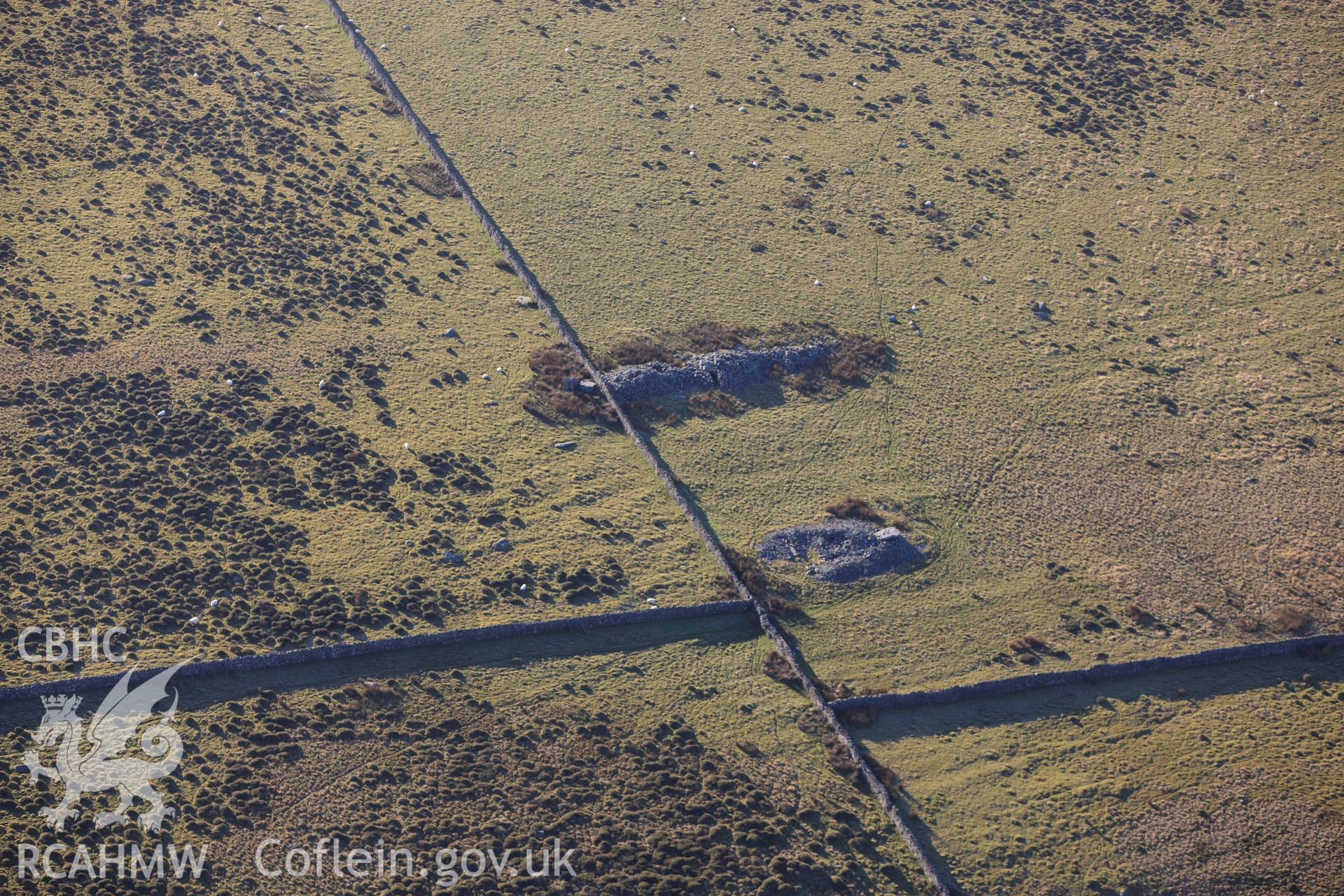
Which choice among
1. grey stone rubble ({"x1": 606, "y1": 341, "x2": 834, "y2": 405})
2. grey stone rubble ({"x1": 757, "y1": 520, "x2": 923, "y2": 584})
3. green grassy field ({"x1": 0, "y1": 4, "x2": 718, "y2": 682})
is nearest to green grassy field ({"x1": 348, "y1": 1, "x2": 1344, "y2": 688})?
grey stone rubble ({"x1": 757, "y1": 520, "x2": 923, "y2": 584})

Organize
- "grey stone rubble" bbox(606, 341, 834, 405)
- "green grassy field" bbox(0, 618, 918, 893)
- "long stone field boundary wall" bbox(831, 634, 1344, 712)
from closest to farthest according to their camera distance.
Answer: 1. "green grassy field" bbox(0, 618, 918, 893)
2. "long stone field boundary wall" bbox(831, 634, 1344, 712)
3. "grey stone rubble" bbox(606, 341, 834, 405)

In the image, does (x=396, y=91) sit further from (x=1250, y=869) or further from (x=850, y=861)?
(x=1250, y=869)

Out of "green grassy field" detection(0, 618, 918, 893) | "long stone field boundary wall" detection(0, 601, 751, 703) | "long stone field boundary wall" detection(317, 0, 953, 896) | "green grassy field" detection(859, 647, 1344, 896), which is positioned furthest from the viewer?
"long stone field boundary wall" detection(0, 601, 751, 703)

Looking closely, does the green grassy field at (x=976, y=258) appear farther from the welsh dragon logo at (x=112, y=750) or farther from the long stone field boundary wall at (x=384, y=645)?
the welsh dragon logo at (x=112, y=750)

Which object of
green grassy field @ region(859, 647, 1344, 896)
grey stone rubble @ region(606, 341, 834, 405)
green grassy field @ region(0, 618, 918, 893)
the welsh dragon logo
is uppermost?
grey stone rubble @ region(606, 341, 834, 405)

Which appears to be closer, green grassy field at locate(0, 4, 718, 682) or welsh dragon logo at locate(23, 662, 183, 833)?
welsh dragon logo at locate(23, 662, 183, 833)

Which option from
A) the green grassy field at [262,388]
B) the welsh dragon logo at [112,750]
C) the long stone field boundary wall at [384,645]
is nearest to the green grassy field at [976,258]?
the green grassy field at [262,388]

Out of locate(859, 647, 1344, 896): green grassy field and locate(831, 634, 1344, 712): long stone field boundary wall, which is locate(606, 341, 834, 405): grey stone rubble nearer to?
locate(831, 634, 1344, 712): long stone field boundary wall

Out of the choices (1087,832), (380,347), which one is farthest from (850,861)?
(380,347)
